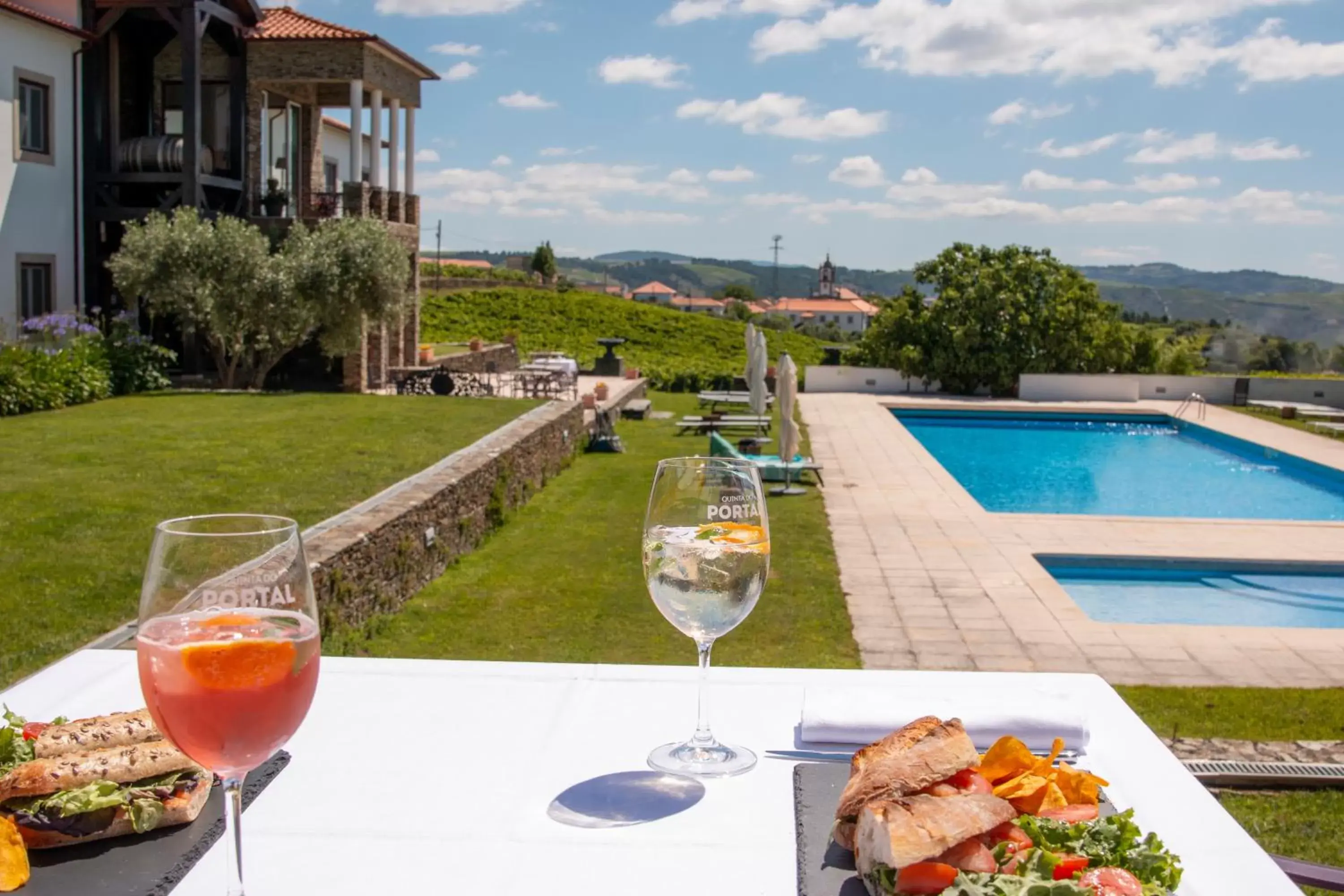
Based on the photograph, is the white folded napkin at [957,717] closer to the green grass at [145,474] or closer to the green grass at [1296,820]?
the green grass at [145,474]

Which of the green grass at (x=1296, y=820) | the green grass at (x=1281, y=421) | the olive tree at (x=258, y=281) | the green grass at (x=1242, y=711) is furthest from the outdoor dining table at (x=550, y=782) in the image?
the green grass at (x=1281, y=421)

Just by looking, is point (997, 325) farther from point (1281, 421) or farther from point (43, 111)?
point (43, 111)

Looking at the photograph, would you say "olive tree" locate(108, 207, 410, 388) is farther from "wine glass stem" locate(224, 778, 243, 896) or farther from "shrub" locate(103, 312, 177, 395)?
"wine glass stem" locate(224, 778, 243, 896)

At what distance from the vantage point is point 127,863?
133cm

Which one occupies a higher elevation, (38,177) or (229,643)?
(38,177)

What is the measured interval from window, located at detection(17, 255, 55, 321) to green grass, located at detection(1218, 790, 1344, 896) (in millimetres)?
18483

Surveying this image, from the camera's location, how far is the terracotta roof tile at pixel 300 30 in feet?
68.3

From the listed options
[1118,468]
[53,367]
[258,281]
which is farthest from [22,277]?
[1118,468]

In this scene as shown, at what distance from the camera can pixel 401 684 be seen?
6.53 ft

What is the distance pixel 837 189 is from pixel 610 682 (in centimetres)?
5599

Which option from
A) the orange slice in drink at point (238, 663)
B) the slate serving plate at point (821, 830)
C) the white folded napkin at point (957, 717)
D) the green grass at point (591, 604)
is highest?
the orange slice in drink at point (238, 663)

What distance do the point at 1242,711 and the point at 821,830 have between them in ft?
17.8

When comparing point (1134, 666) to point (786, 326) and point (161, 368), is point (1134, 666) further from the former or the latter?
point (786, 326)

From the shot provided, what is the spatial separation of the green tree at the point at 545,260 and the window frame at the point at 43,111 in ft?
180
